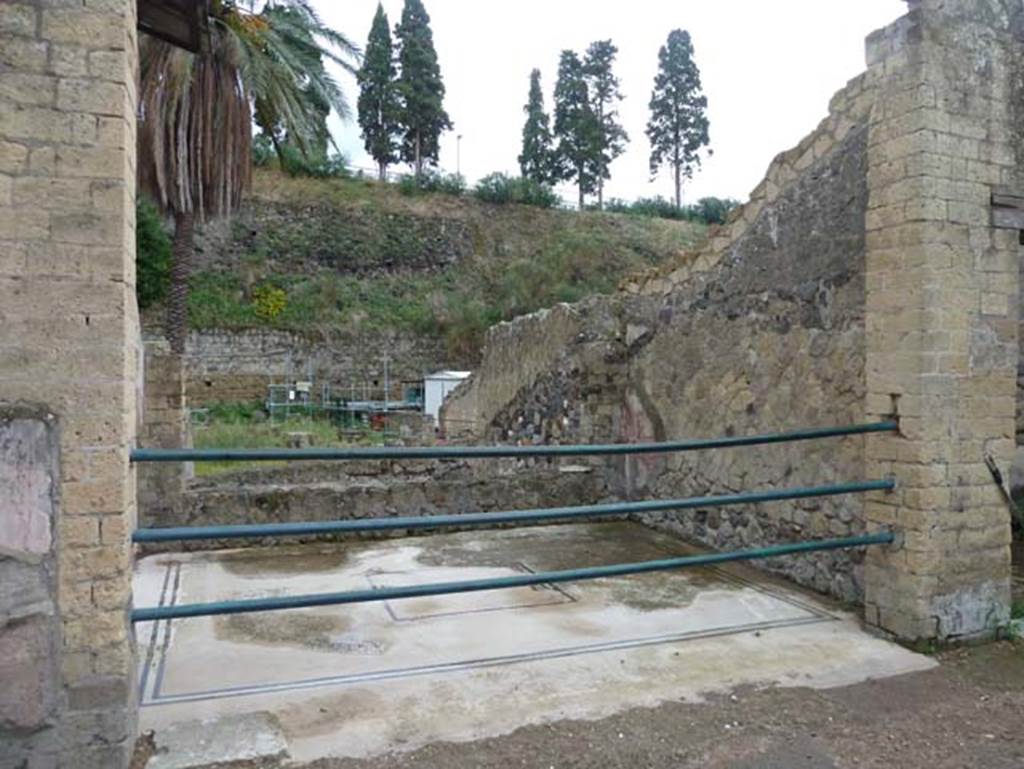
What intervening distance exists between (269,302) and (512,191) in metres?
12.5

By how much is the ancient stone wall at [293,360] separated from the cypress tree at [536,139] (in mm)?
15887

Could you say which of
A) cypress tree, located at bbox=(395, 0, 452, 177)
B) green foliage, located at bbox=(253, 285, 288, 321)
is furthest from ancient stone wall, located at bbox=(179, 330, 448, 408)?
cypress tree, located at bbox=(395, 0, 452, 177)

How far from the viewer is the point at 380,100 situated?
3678 cm

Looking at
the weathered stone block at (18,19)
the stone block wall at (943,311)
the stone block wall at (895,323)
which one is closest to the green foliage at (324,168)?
the stone block wall at (895,323)

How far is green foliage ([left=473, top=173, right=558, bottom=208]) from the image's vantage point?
3462 cm

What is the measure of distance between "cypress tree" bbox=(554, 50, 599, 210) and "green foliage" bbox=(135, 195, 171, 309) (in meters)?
20.2

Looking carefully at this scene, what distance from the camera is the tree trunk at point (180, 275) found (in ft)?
40.4

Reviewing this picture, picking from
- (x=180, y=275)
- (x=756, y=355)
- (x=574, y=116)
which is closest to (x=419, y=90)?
(x=574, y=116)

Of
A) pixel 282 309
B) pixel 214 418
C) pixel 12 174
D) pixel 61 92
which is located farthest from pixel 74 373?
pixel 282 309

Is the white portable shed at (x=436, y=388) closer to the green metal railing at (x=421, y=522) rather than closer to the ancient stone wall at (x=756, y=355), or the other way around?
the ancient stone wall at (x=756, y=355)

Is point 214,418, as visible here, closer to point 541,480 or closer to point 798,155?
point 541,480

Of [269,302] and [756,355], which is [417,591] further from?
[269,302]

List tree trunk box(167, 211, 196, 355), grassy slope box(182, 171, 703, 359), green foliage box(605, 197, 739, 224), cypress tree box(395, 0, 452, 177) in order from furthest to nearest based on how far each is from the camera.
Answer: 1. green foliage box(605, 197, 739, 224)
2. cypress tree box(395, 0, 452, 177)
3. grassy slope box(182, 171, 703, 359)
4. tree trunk box(167, 211, 196, 355)

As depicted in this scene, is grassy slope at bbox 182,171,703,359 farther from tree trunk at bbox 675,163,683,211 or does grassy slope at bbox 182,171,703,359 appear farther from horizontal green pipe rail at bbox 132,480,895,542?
horizontal green pipe rail at bbox 132,480,895,542
